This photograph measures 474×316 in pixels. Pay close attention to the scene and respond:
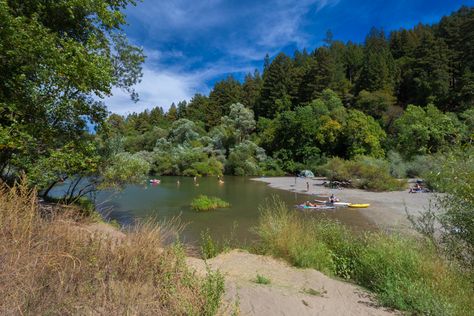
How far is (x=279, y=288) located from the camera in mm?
5332

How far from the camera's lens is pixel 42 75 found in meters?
8.26

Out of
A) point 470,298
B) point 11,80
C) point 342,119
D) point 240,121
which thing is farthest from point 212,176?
point 470,298

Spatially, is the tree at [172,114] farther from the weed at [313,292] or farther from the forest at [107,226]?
the weed at [313,292]

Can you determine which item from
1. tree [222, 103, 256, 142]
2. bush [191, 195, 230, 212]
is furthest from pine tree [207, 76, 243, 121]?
bush [191, 195, 230, 212]

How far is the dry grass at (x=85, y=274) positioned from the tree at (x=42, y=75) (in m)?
5.43

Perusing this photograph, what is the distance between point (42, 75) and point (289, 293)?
819cm

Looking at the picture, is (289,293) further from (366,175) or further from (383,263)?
(366,175)

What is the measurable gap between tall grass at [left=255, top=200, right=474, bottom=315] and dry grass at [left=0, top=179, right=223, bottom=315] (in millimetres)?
3244

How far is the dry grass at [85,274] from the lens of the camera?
299 cm

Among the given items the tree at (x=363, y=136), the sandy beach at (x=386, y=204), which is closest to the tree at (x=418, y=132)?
the tree at (x=363, y=136)

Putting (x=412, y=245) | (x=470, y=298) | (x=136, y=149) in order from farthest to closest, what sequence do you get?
(x=136, y=149) < (x=412, y=245) < (x=470, y=298)

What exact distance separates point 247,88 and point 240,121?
25301 mm

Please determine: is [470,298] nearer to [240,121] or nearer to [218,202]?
[218,202]

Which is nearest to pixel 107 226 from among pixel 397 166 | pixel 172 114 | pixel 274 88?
pixel 397 166
